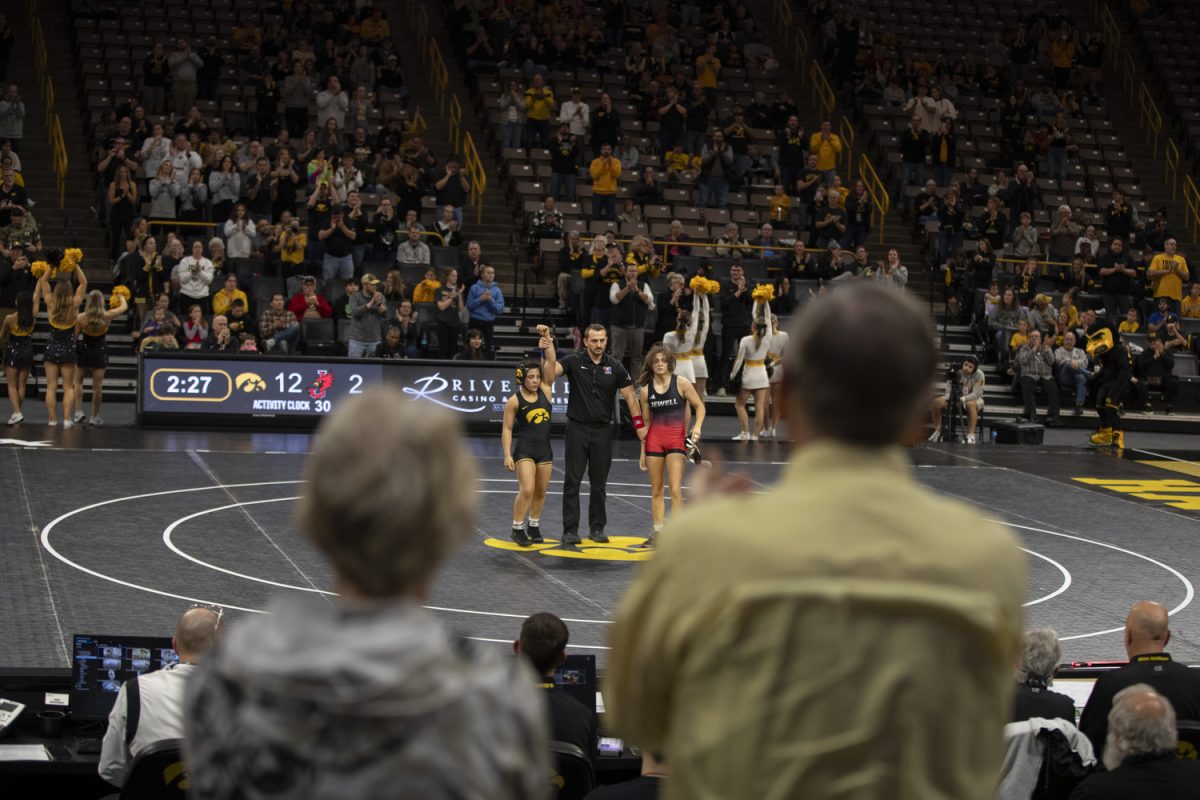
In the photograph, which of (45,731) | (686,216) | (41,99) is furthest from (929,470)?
(41,99)

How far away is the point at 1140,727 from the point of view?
494cm

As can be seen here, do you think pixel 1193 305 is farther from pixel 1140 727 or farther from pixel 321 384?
pixel 1140 727

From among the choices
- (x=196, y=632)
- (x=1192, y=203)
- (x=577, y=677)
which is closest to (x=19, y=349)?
(x=577, y=677)

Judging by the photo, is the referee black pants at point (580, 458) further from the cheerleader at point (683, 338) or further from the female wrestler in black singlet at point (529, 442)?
the cheerleader at point (683, 338)

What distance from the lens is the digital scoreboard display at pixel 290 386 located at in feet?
69.1

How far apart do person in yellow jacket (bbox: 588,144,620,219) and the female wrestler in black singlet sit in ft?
46.2

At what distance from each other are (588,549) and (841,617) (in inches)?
484

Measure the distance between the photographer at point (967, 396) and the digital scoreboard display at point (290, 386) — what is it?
5699mm

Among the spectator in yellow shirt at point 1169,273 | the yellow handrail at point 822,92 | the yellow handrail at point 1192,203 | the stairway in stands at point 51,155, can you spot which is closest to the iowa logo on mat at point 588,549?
the stairway in stands at point 51,155

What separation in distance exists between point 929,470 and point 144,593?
11.2 meters

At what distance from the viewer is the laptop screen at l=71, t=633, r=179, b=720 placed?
707 cm

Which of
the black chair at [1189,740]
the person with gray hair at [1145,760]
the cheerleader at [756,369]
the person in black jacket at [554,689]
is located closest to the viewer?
the person with gray hair at [1145,760]

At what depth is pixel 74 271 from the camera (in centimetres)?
2158

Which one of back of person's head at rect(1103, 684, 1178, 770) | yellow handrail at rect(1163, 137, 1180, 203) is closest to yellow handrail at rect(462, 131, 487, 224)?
yellow handrail at rect(1163, 137, 1180, 203)
